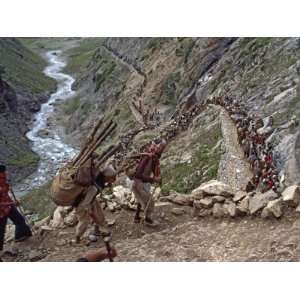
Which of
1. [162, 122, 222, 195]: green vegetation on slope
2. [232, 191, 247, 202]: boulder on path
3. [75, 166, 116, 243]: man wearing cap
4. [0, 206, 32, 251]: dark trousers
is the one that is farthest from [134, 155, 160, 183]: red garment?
[0, 206, 32, 251]: dark trousers

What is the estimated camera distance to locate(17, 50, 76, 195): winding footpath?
18312 mm

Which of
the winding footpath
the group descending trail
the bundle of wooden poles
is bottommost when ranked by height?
the winding footpath

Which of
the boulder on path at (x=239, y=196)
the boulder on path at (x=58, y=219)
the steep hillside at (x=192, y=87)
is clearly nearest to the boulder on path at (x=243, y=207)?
the boulder on path at (x=239, y=196)

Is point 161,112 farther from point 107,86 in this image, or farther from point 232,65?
point 107,86

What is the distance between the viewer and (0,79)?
33094 mm

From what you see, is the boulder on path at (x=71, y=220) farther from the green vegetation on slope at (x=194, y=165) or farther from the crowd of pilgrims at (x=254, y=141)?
the crowd of pilgrims at (x=254, y=141)

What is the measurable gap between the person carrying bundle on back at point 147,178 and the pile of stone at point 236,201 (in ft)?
2.58

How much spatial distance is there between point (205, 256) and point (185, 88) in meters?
17.9

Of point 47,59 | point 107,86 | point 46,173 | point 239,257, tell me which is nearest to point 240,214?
point 239,257

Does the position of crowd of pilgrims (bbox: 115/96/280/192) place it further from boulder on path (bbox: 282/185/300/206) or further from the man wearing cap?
the man wearing cap

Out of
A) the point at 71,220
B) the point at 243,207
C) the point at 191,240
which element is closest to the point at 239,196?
the point at 243,207

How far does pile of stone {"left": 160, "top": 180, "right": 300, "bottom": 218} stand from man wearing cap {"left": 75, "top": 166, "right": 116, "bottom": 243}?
1.52 meters

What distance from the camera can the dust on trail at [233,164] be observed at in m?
11.0

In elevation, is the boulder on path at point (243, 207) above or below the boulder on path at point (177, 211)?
above
